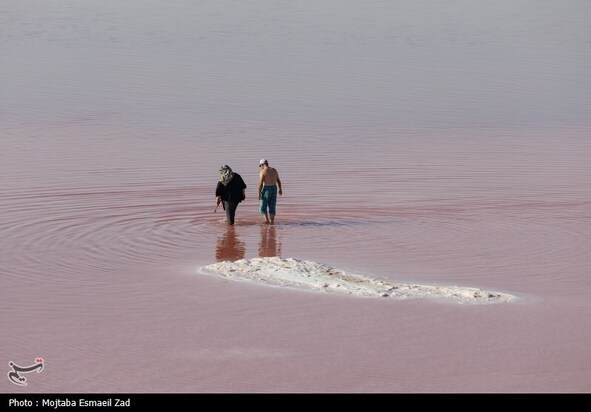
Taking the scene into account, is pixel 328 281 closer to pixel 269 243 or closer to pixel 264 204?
pixel 269 243

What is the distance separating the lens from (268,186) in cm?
2003

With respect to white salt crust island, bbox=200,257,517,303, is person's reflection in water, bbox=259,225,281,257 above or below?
above

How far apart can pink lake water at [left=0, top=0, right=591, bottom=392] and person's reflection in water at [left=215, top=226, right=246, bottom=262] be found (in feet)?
0.24

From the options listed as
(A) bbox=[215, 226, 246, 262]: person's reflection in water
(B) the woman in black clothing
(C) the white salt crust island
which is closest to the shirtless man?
(B) the woman in black clothing

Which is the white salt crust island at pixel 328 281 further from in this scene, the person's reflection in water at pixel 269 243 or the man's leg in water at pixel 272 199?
the man's leg in water at pixel 272 199

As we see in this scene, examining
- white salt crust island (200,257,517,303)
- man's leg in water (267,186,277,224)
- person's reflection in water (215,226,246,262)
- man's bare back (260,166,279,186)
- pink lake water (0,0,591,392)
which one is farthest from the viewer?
man's leg in water (267,186,277,224)

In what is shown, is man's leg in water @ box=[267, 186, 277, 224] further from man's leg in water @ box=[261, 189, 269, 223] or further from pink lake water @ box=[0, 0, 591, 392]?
pink lake water @ box=[0, 0, 591, 392]

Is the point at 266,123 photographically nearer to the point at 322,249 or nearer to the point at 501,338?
the point at 322,249

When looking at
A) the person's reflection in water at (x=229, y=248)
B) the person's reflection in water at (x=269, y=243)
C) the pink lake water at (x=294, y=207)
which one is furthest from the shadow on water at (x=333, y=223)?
the person's reflection in water at (x=229, y=248)

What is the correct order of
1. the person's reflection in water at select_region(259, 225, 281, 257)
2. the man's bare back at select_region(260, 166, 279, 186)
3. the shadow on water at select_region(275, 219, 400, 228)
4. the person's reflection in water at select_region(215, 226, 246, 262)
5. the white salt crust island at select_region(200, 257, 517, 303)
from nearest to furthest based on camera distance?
1. the white salt crust island at select_region(200, 257, 517, 303)
2. the person's reflection in water at select_region(215, 226, 246, 262)
3. the person's reflection in water at select_region(259, 225, 281, 257)
4. the man's bare back at select_region(260, 166, 279, 186)
5. the shadow on water at select_region(275, 219, 400, 228)

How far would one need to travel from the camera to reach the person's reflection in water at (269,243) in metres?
18.4

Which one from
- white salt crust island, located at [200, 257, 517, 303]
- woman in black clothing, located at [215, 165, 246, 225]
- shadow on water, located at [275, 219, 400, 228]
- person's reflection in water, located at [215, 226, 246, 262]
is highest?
woman in black clothing, located at [215, 165, 246, 225]

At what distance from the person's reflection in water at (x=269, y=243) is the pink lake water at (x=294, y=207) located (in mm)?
72

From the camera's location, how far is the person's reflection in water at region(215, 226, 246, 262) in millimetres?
18048
